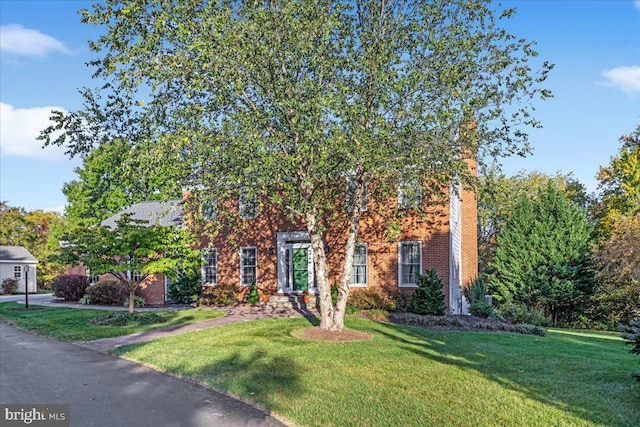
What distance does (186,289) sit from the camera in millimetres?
24766

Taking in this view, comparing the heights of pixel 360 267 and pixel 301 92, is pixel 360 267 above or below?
below

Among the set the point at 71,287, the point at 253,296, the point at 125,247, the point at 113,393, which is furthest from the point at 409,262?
the point at 71,287

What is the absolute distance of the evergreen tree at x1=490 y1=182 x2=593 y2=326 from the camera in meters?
23.1

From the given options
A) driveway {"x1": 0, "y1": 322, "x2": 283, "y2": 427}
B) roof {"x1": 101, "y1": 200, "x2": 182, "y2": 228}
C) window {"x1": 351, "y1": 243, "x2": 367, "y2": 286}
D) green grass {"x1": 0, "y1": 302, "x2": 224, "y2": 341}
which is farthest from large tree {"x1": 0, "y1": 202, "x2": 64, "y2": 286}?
driveway {"x1": 0, "y1": 322, "x2": 283, "y2": 427}

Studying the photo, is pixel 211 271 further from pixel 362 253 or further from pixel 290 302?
pixel 362 253

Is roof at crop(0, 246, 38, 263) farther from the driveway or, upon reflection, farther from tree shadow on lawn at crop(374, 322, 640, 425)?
tree shadow on lawn at crop(374, 322, 640, 425)

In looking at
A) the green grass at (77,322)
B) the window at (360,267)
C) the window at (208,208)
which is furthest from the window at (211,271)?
the window at (208,208)

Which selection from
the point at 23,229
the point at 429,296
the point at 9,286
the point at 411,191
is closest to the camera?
the point at 411,191

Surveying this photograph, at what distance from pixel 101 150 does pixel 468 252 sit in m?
16.4

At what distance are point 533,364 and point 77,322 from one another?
1565 centimetres

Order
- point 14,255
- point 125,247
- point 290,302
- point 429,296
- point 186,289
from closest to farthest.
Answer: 1. point 125,247
2. point 429,296
3. point 290,302
4. point 186,289
5. point 14,255

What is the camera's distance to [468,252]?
22.7 meters

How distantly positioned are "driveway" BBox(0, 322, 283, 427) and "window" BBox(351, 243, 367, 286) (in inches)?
451

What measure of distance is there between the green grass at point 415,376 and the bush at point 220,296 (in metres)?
9.56
